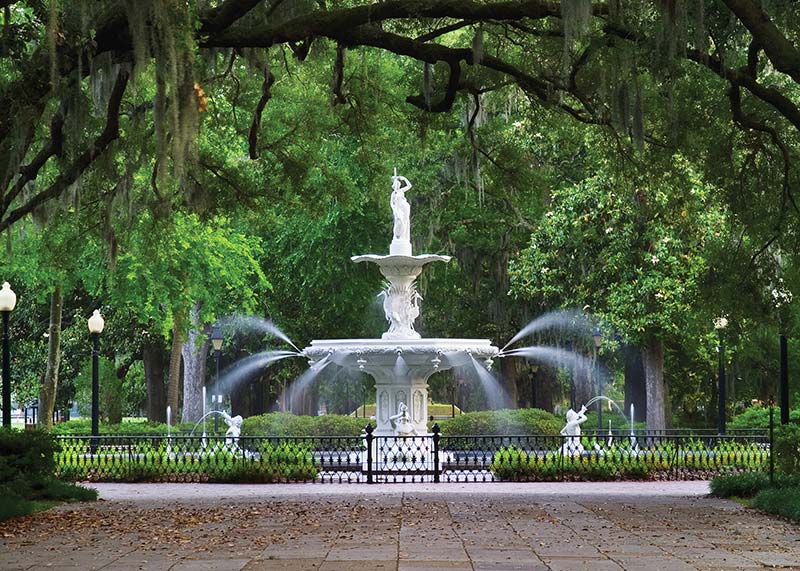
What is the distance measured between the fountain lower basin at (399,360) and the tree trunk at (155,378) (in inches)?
823

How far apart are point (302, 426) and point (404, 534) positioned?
18767 mm

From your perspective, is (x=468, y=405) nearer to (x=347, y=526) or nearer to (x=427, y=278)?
(x=427, y=278)

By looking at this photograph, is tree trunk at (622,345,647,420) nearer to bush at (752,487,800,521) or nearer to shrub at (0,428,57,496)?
bush at (752,487,800,521)

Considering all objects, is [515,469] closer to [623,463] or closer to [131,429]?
[623,463]

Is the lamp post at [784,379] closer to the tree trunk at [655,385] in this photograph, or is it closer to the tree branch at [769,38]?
the tree branch at [769,38]

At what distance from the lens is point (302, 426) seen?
1228 inches

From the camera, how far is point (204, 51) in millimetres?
18031

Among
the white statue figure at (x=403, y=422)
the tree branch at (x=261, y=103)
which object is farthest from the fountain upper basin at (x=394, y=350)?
the tree branch at (x=261, y=103)

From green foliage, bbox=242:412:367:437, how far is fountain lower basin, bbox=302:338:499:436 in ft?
13.7

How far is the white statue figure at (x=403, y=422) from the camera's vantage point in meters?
26.2

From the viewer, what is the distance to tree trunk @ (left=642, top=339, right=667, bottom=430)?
35.1m

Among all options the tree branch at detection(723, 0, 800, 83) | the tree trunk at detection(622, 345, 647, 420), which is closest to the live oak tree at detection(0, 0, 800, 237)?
the tree branch at detection(723, 0, 800, 83)

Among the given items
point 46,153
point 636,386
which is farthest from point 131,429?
point 46,153

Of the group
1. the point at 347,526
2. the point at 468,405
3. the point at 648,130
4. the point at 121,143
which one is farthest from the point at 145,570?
the point at 468,405
